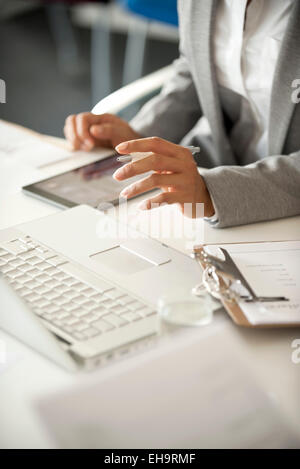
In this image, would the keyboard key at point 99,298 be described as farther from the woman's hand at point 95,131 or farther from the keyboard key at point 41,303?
the woman's hand at point 95,131

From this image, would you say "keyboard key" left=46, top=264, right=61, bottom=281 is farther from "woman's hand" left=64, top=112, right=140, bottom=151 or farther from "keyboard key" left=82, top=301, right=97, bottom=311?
"woman's hand" left=64, top=112, right=140, bottom=151

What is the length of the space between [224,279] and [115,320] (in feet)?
0.53

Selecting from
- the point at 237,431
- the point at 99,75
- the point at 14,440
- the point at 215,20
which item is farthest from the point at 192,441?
the point at 99,75

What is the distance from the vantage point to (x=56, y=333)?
73 cm

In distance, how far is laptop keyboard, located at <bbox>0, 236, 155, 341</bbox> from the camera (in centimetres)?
75

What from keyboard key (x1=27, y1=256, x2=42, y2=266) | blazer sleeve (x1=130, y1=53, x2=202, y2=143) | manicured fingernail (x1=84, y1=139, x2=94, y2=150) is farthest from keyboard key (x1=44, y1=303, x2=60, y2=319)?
blazer sleeve (x1=130, y1=53, x2=202, y2=143)

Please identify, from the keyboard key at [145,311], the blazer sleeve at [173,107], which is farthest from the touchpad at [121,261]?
the blazer sleeve at [173,107]

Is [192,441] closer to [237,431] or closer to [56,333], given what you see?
[237,431]

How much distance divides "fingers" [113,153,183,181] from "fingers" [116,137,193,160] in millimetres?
11

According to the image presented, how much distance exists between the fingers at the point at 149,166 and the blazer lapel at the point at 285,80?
29 centimetres

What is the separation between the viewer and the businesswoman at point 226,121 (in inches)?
39.0

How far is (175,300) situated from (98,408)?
20 cm

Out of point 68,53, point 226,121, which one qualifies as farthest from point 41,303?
point 68,53

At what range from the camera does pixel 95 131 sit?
1308 mm
